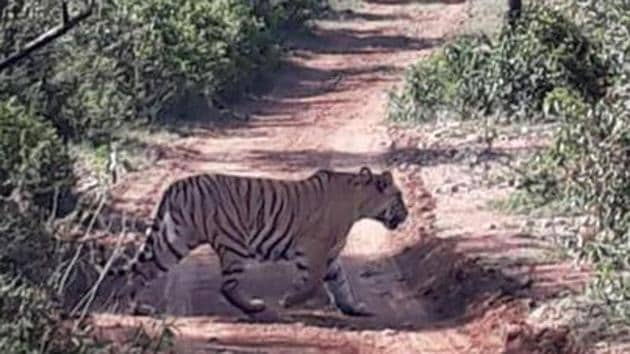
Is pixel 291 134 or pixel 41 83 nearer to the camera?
pixel 41 83

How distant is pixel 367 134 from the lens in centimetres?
2239

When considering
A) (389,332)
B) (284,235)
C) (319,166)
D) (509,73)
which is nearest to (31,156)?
(284,235)

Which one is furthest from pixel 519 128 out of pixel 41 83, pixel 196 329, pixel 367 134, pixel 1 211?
pixel 1 211

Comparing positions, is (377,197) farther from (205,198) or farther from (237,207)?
(205,198)

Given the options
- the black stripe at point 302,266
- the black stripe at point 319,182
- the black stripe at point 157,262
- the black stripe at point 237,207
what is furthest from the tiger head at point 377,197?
the black stripe at point 157,262

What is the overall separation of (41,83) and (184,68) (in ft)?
22.0

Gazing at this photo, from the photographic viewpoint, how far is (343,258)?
1422cm

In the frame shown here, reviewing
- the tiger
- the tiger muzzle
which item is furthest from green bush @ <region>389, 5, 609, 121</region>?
the tiger

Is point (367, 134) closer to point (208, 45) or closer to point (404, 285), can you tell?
point (208, 45)

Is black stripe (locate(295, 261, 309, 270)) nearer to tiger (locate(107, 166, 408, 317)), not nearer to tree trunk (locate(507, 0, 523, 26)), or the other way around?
tiger (locate(107, 166, 408, 317))

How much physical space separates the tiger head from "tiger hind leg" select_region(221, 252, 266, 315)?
0.96 m

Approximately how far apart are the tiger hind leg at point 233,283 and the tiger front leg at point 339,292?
18.6 inches

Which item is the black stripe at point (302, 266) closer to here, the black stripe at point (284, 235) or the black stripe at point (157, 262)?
the black stripe at point (284, 235)

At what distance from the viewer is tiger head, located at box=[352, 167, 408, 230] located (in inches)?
491
